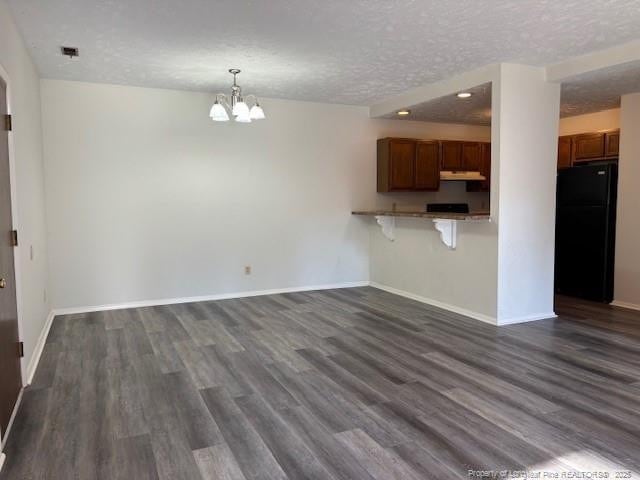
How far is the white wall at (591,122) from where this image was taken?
6320 millimetres

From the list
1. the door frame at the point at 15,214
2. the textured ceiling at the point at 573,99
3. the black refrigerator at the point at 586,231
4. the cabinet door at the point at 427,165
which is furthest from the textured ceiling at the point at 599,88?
the door frame at the point at 15,214

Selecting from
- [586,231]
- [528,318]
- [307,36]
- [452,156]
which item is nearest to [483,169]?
[452,156]

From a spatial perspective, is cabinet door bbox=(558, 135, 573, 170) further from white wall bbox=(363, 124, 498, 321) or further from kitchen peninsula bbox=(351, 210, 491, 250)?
kitchen peninsula bbox=(351, 210, 491, 250)

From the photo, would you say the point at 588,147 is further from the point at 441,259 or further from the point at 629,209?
the point at 441,259

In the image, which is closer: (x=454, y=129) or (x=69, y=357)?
(x=69, y=357)

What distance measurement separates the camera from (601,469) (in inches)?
83.6

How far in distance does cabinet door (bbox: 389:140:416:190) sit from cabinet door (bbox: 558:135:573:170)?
2163 millimetres

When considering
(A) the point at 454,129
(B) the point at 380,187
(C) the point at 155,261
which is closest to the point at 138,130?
(C) the point at 155,261

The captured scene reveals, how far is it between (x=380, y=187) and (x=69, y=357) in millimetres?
4435

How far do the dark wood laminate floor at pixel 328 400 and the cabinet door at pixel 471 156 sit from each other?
9.84 ft

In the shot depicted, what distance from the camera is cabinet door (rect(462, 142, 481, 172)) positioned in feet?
22.8

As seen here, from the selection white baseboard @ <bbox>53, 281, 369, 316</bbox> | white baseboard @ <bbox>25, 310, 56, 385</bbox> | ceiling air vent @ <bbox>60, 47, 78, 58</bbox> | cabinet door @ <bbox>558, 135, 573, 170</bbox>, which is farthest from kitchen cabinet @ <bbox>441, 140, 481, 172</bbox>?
white baseboard @ <bbox>25, 310, 56, 385</bbox>

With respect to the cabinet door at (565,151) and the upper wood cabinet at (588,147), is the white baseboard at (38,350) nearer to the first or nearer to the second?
the upper wood cabinet at (588,147)

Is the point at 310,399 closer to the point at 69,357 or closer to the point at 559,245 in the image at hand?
the point at 69,357
